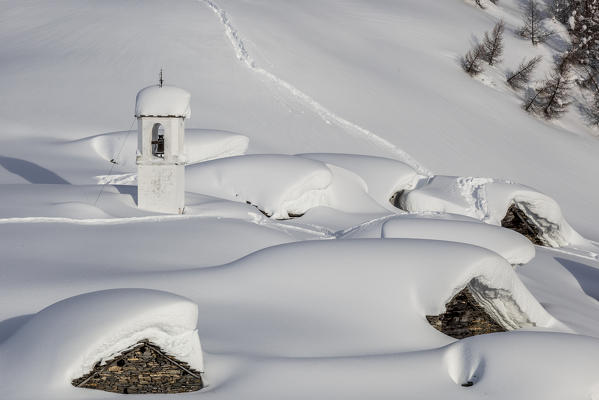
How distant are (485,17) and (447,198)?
3212 cm

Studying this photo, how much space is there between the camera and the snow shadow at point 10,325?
906 centimetres

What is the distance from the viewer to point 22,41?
34.3 meters

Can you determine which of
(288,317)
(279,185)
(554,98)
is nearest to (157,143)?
(279,185)

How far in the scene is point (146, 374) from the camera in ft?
26.6

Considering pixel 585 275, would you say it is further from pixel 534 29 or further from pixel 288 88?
pixel 534 29

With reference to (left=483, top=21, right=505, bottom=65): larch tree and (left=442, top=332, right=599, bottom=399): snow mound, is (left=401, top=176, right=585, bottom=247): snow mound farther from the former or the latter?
(left=483, top=21, right=505, bottom=65): larch tree

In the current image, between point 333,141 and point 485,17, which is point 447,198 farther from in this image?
point 485,17

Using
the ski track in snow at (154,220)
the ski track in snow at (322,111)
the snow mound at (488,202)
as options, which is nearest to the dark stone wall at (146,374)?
the ski track in snow at (154,220)

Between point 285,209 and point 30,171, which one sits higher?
point 30,171

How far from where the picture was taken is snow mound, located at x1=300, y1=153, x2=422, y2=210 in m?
22.0

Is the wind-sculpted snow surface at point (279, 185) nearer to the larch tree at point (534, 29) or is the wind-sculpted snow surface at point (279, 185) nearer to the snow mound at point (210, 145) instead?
the snow mound at point (210, 145)

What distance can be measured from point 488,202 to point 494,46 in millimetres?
25931

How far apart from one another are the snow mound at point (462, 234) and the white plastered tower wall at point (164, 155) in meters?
4.12

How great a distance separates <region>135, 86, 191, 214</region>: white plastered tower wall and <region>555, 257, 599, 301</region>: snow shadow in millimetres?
9541
